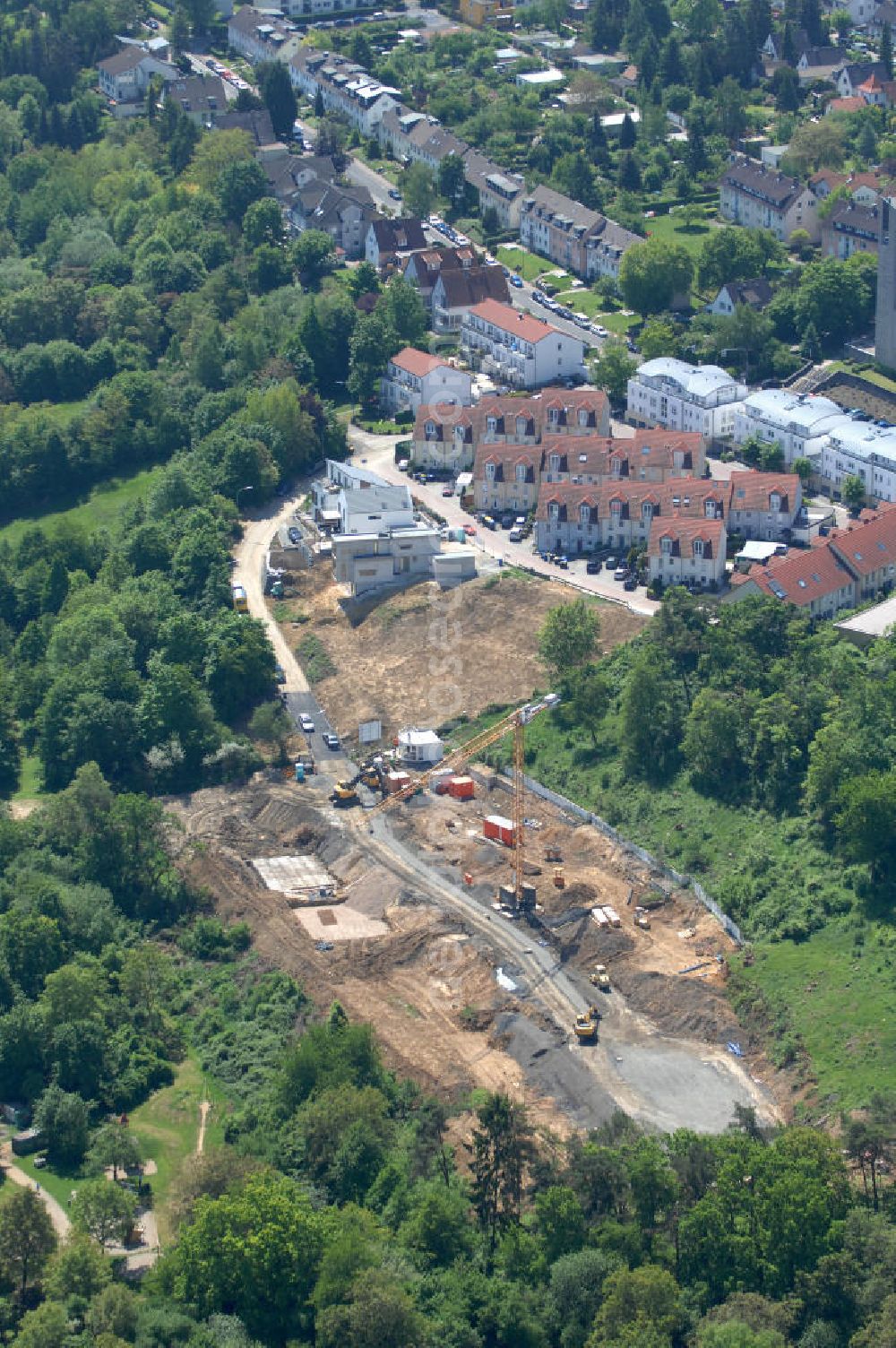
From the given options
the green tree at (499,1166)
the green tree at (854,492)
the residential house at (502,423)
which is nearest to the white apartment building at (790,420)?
the green tree at (854,492)

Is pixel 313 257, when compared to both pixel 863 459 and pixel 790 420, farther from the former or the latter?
pixel 863 459

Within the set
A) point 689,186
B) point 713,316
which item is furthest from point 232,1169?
point 689,186

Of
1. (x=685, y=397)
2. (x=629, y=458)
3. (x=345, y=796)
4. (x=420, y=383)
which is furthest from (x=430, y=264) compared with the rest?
(x=345, y=796)

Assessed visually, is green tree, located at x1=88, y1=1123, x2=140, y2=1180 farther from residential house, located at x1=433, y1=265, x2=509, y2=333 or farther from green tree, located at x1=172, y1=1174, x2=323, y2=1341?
residential house, located at x1=433, y1=265, x2=509, y2=333

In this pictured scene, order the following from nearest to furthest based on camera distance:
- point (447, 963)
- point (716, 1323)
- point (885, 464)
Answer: point (716, 1323)
point (447, 963)
point (885, 464)

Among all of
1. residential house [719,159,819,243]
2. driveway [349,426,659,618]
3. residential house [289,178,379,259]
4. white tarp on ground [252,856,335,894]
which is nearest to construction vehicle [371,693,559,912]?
white tarp on ground [252,856,335,894]

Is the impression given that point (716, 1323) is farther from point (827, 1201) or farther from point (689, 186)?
point (689, 186)
